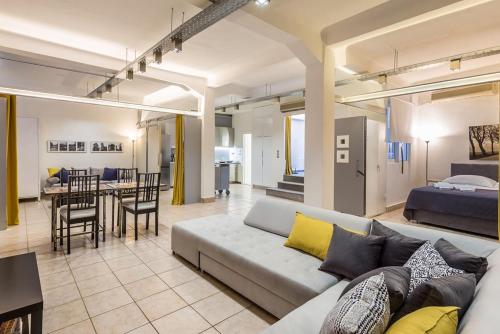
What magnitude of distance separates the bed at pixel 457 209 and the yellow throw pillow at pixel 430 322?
472cm

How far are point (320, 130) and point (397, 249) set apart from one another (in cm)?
259

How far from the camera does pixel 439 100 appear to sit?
6809 mm

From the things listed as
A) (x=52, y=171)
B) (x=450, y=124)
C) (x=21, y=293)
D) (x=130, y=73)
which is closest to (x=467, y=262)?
(x=21, y=293)

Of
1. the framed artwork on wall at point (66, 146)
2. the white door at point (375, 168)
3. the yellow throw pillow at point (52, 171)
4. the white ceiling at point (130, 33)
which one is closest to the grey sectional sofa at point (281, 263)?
the white ceiling at point (130, 33)

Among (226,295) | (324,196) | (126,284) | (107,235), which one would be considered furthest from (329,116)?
(107,235)

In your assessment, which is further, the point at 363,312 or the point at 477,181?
the point at 477,181

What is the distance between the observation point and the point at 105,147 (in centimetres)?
923

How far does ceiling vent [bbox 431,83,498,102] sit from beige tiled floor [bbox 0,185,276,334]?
682 cm

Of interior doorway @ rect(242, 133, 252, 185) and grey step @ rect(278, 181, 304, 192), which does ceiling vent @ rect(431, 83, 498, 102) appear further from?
interior doorway @ rect(242, 133, 252, 185)

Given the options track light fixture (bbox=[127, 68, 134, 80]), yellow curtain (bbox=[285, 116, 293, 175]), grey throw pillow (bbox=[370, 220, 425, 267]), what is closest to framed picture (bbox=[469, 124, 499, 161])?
yellow curtain (bbox=[285, 116, 293, 175])

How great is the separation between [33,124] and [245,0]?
23.8 ft

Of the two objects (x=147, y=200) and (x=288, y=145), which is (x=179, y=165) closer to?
(x=147, y=200)

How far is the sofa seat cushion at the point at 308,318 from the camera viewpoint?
1455 millimetres

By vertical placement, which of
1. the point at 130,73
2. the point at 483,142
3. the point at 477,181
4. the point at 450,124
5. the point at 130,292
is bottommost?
the point at 130,292
